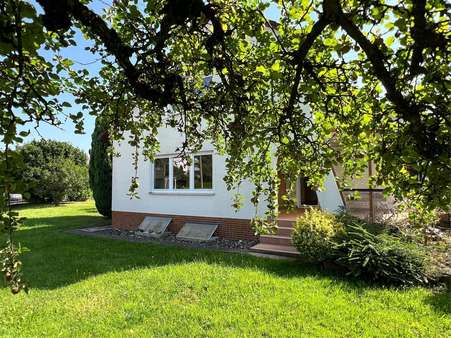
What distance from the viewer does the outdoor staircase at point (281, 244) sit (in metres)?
8.42

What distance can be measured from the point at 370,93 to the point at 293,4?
0.99 metres

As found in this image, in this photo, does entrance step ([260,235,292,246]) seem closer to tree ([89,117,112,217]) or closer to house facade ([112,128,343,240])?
house facade ([112,128,343,240])

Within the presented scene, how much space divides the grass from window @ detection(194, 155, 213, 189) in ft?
12.7

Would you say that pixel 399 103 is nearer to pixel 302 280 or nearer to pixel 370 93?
pixel 370 93

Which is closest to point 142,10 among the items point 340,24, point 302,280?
point 340,24

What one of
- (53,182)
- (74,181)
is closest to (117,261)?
(53,182)

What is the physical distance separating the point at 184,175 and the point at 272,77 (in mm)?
9743

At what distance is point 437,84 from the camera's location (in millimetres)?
2094

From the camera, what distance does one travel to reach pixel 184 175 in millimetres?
12273

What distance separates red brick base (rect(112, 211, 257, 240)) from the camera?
34.3ft

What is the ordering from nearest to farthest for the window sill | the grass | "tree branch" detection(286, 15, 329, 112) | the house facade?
"tree branch" detection(286, 15, 329, 112) → the grass → the house facade → the window sill

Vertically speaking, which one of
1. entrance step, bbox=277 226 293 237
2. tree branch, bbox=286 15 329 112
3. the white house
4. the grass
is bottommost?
the grass

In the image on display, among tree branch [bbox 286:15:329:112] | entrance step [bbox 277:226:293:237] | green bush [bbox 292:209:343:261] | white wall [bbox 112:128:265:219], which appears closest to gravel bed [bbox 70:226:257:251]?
white wall [bbox 112:128:265:219]

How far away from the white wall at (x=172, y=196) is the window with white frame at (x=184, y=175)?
27 centimetres
